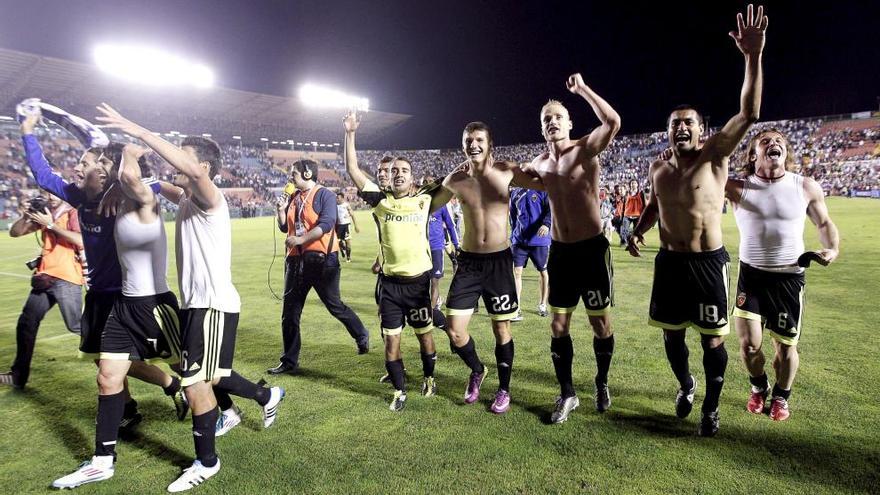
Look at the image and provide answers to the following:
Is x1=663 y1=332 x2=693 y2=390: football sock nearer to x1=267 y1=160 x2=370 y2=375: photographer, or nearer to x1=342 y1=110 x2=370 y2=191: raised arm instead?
x1=342 y1=110 x2=370 y2=191: raised arm

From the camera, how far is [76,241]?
478cm

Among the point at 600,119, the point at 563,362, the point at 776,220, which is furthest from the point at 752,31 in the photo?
the point at 563,362

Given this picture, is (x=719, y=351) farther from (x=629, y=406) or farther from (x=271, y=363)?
(x=271, y=363)

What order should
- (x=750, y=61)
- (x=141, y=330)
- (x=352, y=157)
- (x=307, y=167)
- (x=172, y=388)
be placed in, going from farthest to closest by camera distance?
(x=307, y=167) < (x=352, y=157) < (x=172, y=388) < (x=141, y=330) < (x=750, y=61)

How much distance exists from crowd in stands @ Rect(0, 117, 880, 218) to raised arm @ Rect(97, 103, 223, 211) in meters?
31.5

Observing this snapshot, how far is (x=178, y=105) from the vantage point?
1786 inches

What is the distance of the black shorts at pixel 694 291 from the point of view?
366cm

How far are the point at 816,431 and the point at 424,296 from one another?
3116 millimetres

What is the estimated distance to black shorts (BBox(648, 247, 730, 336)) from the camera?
3656 millimetres

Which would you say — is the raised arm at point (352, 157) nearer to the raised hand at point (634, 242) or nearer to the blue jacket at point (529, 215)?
the raised hand at point (634, 242)

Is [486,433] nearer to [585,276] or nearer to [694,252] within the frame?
[585,276]

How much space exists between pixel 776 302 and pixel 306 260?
14.5 ft

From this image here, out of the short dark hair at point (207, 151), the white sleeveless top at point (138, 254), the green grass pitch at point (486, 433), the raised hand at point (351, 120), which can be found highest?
the raised hand at point (351, 120)

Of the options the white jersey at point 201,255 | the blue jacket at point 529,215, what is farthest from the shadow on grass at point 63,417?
the blue jacket at point 529,215
